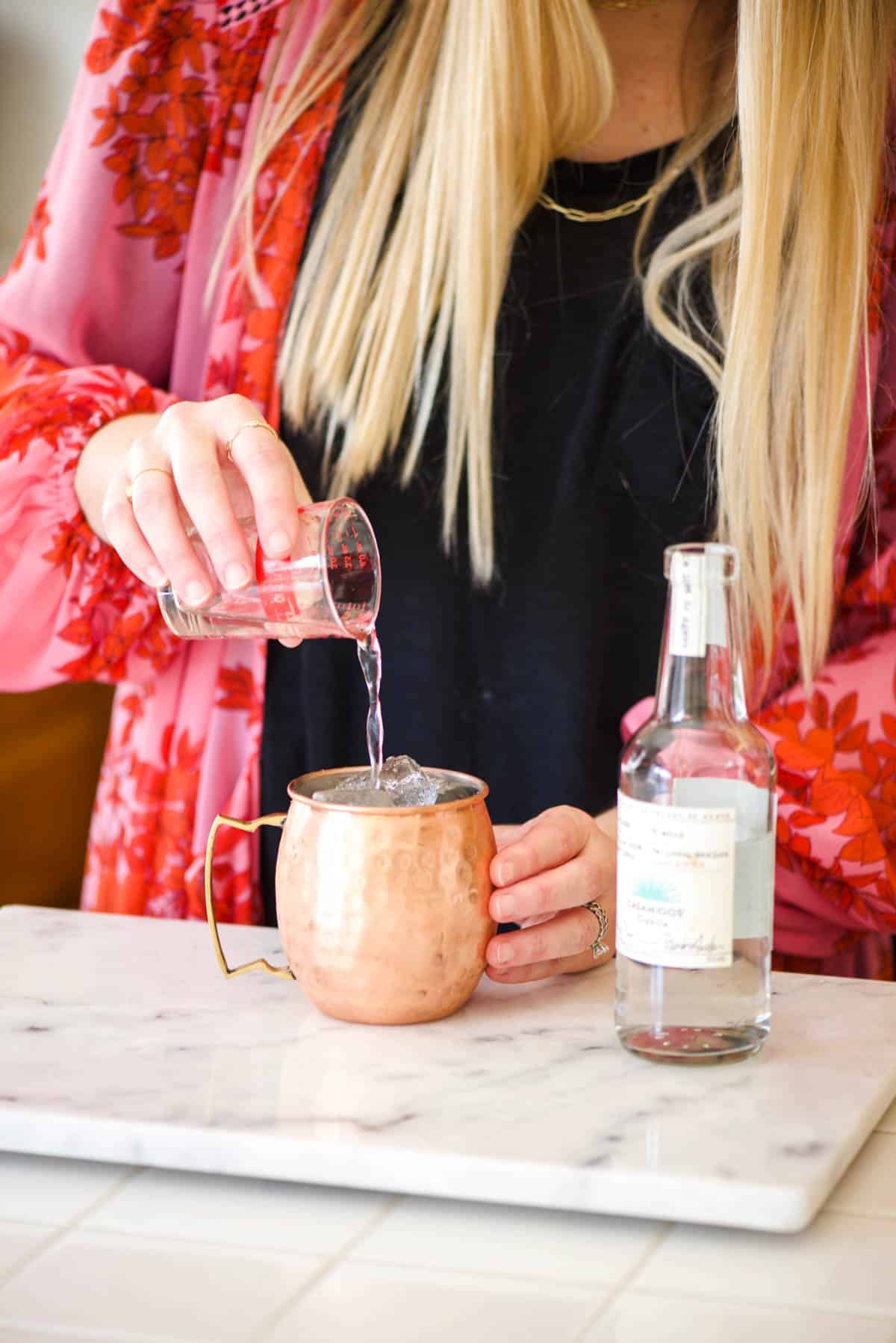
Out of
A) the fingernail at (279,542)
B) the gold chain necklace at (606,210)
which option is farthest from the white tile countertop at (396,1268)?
the gold chain necklace at (606,210)

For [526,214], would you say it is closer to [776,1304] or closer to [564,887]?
[564,887]

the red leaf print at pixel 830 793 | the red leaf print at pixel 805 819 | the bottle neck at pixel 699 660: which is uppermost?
the bottle neck at pixel 699 660

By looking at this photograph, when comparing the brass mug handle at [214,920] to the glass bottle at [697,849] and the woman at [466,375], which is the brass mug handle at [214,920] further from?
the woman at [466,375]

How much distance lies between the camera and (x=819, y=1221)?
24.8 inches

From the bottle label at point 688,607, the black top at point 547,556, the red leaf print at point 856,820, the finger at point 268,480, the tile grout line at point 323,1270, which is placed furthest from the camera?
the black top at point 547,556

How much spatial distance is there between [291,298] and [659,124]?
42 centimetres

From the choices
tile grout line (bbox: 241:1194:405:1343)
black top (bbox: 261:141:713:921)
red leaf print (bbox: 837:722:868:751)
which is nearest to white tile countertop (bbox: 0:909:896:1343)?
tile grout line (bbox: 241:1194:405:1343)

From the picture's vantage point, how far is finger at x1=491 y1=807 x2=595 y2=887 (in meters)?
0.82

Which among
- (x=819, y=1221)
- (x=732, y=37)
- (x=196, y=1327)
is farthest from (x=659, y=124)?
(x=196, y=1327)

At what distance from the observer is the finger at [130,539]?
0.87 metres

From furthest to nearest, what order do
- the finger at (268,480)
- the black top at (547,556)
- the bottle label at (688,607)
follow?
the black top at (547,556), the finger at (268,480), the bottle label at (688,607)

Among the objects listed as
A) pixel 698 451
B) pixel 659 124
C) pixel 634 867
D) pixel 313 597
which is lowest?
pixel 634 867

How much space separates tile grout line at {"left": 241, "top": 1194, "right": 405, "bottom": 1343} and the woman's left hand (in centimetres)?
20

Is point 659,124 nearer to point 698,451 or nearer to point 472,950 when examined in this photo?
point 698,451
